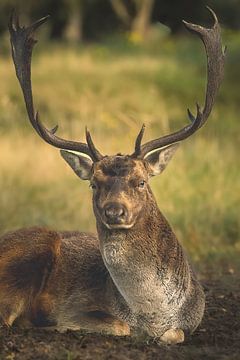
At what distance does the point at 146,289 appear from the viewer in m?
7.84

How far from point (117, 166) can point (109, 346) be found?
122 centimetres

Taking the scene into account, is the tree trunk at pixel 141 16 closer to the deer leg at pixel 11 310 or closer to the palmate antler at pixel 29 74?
the palmate antler at pixel 29 74

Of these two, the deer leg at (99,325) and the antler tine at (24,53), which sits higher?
the antler tine at (24,53)

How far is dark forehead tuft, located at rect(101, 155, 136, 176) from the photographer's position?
7.70 meters

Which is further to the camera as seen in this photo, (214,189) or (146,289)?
(214,189)

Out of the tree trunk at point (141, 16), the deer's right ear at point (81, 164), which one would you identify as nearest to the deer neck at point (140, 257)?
the deer's right ear at point (81, 164)

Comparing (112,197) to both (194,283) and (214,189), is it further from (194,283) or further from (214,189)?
(214,189)

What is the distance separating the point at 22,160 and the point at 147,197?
26.4 feet

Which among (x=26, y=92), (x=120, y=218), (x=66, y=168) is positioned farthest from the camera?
(x=66, y=168)

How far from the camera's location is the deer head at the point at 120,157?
7.52 metres

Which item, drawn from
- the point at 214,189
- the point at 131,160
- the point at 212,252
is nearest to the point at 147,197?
the point at 131,160

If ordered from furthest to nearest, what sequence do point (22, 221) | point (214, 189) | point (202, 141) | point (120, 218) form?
point (202, 141) < point (214, 189) < point (22, 221) < point (120, 218)

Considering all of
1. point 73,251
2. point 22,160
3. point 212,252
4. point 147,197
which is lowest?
point 22,160

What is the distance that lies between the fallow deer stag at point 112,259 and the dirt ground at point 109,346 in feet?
0.58
